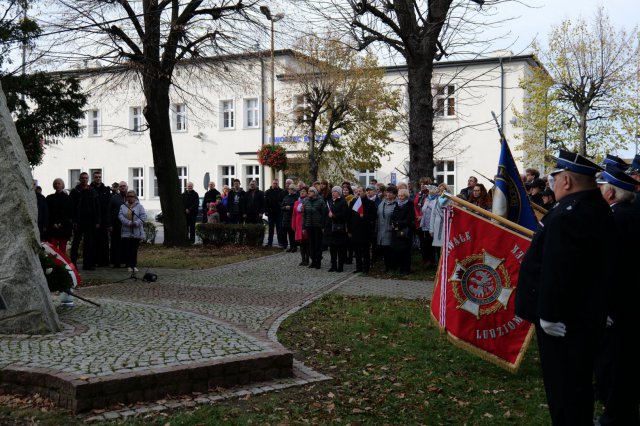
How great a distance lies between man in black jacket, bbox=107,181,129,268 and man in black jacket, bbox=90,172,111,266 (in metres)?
0.11

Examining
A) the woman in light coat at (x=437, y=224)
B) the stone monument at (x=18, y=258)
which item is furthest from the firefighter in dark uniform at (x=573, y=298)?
the woman in light coat at (x=437, y=224)

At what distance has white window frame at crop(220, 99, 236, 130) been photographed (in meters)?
40.9

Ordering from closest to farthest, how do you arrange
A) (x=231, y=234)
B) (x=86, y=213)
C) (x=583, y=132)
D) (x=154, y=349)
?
(x=154, y=349) < (x=86, y=213) < (x=231, y=234) < (x=583, y=132)

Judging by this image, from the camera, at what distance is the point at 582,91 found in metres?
31.1

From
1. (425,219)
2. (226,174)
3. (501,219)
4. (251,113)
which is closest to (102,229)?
(425,219)

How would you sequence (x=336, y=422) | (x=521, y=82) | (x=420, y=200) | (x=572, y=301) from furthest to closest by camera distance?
(x=521, y=82) → (x=420, y=200) → (x=336, y=422) → (x=572, y=301)

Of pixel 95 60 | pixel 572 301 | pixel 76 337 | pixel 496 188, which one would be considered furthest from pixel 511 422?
pixel 95 60

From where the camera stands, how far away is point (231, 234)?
65.5 ft

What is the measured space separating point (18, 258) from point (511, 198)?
560 cm

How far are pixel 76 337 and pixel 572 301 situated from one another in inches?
209

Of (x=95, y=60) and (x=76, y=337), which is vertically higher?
(x=95, y=60)

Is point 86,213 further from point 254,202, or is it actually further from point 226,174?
point 226,174

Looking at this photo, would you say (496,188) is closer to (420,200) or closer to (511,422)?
(511,422)

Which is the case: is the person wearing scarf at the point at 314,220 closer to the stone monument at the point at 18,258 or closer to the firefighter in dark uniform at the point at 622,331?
the stone monument at the point at 18,258
